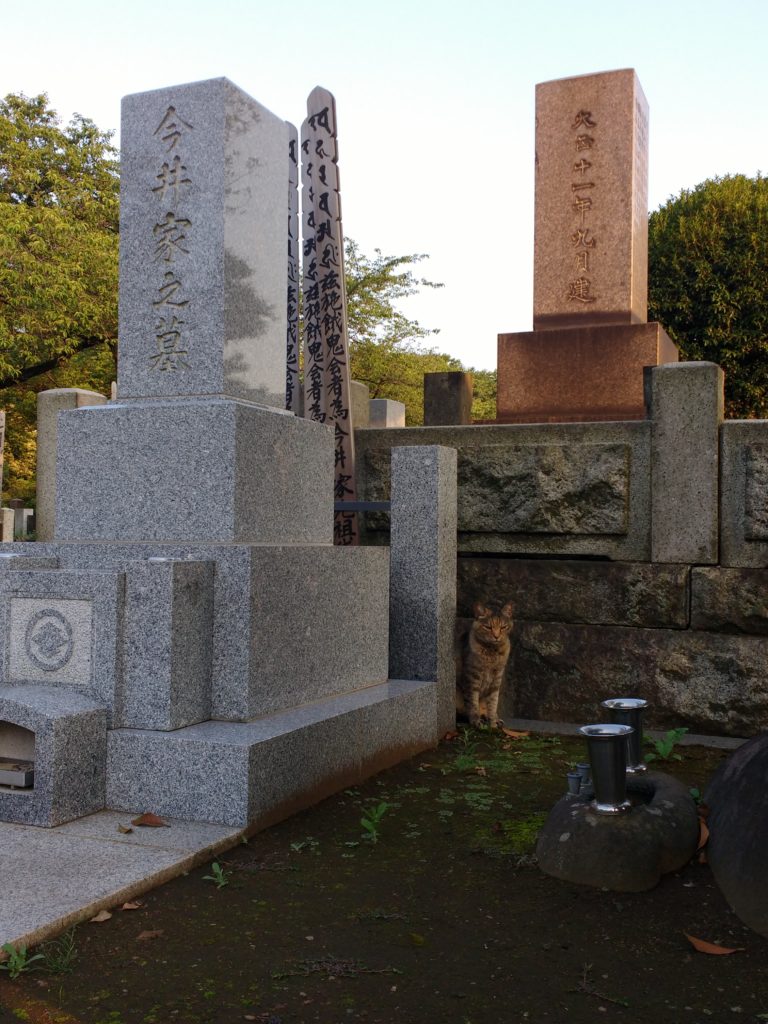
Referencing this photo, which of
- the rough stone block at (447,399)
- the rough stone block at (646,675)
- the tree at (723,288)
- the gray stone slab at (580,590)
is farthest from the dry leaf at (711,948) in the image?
the tree at (723,288)

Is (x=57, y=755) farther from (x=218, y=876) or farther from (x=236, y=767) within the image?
(x=218, y=876)

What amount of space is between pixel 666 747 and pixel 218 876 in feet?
10.1

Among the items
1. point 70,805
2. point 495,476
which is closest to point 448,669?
point 495,476

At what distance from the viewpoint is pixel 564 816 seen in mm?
3416

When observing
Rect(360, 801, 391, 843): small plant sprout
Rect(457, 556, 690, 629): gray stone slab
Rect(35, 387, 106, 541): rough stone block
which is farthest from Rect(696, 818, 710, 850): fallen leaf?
Rect(35, 387, 106, 541): rough stone block

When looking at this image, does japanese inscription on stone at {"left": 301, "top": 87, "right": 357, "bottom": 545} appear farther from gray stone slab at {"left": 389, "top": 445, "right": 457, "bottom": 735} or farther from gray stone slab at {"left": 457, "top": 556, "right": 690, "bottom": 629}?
gray stone slab at {"left": 389, "top": 445, "right": 457, "bottom": 735}

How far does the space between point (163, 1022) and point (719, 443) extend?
5.10 metres

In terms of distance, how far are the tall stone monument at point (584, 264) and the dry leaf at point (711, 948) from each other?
5.08 metres

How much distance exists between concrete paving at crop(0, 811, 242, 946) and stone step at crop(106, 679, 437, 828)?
0.31ft

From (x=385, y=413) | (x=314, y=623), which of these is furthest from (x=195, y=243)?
(x=385, y=413)

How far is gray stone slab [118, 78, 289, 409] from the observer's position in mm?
4875

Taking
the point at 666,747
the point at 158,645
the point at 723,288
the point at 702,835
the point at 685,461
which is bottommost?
the point at 666,747

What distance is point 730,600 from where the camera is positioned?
6.15 metres

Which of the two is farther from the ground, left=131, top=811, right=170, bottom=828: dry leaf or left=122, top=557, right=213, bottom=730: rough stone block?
left=122, top=557, right=213, bottom=730: rough stone block
